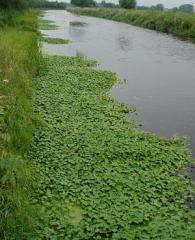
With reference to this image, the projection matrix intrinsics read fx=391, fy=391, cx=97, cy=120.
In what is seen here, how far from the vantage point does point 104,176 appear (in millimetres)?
7262

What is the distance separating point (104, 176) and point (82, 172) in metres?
0.44

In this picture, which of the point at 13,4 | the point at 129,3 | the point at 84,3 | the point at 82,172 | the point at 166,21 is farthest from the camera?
the point at 84,3

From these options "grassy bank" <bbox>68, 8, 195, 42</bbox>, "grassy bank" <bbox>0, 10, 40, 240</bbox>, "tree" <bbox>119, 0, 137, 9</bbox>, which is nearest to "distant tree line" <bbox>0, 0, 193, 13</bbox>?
"tree" <bbox>119, 0, 137, 9</bbox>

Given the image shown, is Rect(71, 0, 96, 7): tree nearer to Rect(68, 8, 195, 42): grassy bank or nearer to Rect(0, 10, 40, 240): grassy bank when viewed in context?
Rect(68, 8, 195, 42): grassy bank

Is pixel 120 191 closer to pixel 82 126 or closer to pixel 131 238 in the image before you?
pixel 131 238

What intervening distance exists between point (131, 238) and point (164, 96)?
902 centimetres

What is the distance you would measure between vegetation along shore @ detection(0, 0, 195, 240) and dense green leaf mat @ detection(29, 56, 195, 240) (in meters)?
A: 0.02

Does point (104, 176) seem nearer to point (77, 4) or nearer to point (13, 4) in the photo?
point (13, 4)

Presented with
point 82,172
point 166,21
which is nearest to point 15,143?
point 82,172

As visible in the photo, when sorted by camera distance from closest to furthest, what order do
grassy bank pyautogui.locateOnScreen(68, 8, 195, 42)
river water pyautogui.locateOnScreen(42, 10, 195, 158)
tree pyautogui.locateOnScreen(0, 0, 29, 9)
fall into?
river water pyautogui.locateOnScreen(42, 10, 195, 158) < tree pyautogui.locateOnScreen(0, 0, 29, 9) < grassy bank pyautogui.locateOnScreen(68, 8, 195, 42)

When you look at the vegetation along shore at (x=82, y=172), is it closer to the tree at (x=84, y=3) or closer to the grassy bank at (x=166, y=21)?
the grassy bank at (x=166, y=21)

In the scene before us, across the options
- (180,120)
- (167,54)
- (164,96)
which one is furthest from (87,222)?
(167,54)

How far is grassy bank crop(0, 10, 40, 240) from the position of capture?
534cm

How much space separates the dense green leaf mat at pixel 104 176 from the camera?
19.3 ft
